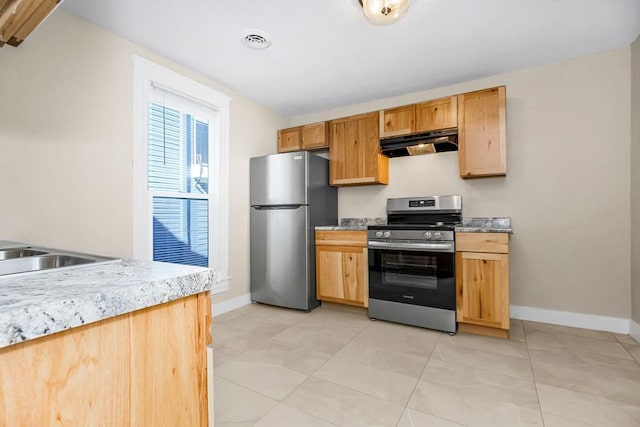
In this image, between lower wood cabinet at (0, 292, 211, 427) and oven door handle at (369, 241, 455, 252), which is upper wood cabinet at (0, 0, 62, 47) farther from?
oven door handle at (369, 241, 455, 252)

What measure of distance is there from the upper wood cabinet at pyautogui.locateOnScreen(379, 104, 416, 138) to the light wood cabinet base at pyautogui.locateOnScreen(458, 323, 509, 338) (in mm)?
1848

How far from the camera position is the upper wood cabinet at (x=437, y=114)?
2.82 m

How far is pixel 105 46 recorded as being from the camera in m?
2.21

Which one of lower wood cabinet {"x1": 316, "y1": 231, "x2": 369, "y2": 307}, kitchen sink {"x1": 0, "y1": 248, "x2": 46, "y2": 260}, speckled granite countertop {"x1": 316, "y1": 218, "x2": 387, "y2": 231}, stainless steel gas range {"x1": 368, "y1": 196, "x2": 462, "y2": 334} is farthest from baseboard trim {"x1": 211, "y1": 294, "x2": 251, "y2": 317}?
kitchen sink {"x1": 0, "y1": 248, "x2": 46, "y2": 260}

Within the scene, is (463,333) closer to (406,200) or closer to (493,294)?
(493,294)

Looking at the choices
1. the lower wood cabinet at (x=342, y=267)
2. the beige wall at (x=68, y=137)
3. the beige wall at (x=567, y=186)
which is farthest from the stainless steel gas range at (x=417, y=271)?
the beige wall at (x=68, y=137)

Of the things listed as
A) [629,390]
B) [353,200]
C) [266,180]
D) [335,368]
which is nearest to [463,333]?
[629,390]

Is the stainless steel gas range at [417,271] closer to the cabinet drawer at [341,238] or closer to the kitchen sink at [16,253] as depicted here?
the cabinet drawer at [341,238]

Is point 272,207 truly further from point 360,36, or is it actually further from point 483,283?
point 483,283

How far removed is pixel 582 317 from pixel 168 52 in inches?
165

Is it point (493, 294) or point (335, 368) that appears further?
point (493, 294)

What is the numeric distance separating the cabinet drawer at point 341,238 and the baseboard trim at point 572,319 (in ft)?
5.10

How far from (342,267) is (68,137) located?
2440 millimetres

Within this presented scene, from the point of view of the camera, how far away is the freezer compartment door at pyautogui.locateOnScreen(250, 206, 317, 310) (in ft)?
10.3
